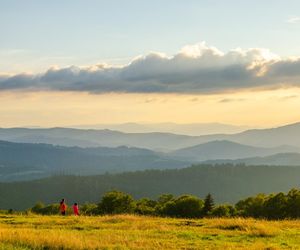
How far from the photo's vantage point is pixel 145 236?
22.8m

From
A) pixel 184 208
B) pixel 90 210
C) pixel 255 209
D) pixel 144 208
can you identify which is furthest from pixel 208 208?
pixel 90 210

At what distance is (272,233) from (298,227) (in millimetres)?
5323

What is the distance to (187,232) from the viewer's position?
987 inches

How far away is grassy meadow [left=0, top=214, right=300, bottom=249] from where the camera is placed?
60.8ft

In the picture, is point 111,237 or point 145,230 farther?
point 145,230

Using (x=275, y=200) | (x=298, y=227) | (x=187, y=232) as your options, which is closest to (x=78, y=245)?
(x=187, y=232)

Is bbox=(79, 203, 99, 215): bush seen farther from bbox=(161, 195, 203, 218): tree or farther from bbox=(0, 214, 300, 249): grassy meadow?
bbox=(0, 214, 300, 249): grassy meadow

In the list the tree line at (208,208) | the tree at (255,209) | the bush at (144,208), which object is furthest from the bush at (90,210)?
the tree at (255,209)

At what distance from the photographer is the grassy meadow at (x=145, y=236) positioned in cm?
1853

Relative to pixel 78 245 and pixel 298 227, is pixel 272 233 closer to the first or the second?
pixel 298 227

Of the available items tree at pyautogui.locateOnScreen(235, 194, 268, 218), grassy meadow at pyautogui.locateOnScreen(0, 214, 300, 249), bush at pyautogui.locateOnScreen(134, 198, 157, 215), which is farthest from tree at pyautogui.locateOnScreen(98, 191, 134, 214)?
grassy meadow at pyautogui.locateOnScreen(0, 214, 300, 249)

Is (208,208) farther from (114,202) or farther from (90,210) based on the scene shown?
(90,210)

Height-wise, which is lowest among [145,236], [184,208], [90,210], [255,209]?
[90,210]

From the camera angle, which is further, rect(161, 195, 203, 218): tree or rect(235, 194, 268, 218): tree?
rect(235, 194, 268, 218): tree
